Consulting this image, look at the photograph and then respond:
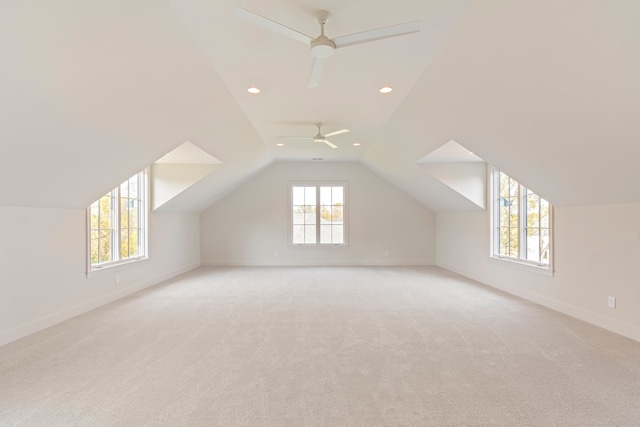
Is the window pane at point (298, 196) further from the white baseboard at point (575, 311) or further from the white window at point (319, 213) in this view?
the white baseboard at point (575, 311)

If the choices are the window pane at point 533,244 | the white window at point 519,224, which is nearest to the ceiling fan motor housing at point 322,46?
the white window at point 519,224

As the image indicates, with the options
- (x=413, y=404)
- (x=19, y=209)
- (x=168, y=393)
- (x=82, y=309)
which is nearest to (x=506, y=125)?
(x=413, y=404)

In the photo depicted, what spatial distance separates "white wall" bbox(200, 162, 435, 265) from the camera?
8445 millimetres

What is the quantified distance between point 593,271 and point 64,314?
20.6ft

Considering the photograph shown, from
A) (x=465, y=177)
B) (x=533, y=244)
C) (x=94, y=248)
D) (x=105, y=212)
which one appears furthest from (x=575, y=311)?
(x=105, y=212)

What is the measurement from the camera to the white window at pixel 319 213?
8.60 meters

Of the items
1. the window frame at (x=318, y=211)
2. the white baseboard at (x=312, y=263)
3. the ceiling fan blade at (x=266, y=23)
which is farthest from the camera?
the window frame at (x=318, y=211)

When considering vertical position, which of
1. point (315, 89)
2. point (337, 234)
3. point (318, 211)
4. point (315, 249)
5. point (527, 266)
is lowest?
point (315, 249)

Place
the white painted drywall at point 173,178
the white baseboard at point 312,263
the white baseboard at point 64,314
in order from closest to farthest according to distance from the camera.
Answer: the white baseboard at point 64,314, the white painted drywall at point 173,178, the white baseboard at point 312,263

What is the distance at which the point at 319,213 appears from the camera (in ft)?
28.3

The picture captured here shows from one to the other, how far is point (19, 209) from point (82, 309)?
153 centimetres

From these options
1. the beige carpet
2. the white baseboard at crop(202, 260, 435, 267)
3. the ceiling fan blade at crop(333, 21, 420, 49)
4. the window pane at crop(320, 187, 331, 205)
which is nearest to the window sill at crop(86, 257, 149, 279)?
the beige carpet

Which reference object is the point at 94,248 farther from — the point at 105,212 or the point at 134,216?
the point at 134,216

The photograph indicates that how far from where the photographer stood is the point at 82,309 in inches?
166
